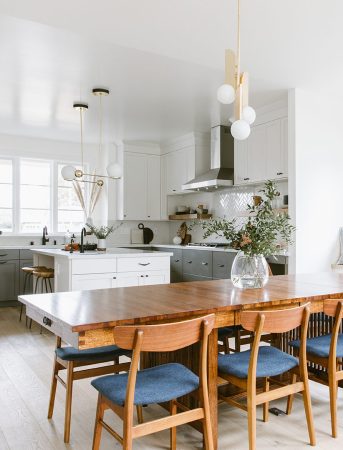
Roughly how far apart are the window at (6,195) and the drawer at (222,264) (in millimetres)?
3625

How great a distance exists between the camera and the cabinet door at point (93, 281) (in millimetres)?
4328

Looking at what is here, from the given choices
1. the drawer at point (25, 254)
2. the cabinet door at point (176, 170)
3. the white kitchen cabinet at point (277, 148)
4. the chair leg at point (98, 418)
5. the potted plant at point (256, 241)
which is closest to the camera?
the chair leg at point (98, 418)

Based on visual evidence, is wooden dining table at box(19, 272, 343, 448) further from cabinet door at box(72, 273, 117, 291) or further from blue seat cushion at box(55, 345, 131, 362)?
cabinet door at box(72, 273, 117, 291)

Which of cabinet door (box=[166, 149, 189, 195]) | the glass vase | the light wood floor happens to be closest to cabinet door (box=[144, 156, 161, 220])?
cabinet door (box=[166, 149, 189, 195])

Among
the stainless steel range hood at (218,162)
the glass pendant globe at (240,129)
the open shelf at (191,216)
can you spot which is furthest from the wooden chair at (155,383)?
the open shelf at (191,216)

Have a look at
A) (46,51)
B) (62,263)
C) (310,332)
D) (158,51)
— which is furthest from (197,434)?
(46,51)

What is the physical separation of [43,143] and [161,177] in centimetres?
214

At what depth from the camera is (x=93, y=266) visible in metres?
4.42

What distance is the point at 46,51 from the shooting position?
3.81 m

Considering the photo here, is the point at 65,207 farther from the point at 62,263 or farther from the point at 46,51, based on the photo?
the point at 46,51

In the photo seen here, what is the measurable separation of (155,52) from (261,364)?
2831 mm

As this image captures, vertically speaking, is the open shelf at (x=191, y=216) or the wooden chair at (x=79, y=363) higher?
the open shelf at (x=191, y=216)

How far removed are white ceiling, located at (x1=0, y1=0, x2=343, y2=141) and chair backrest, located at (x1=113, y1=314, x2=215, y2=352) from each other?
2.35 metres

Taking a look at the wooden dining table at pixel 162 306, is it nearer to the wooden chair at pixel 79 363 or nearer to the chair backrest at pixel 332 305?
the chair backrest at pixel 332 305
